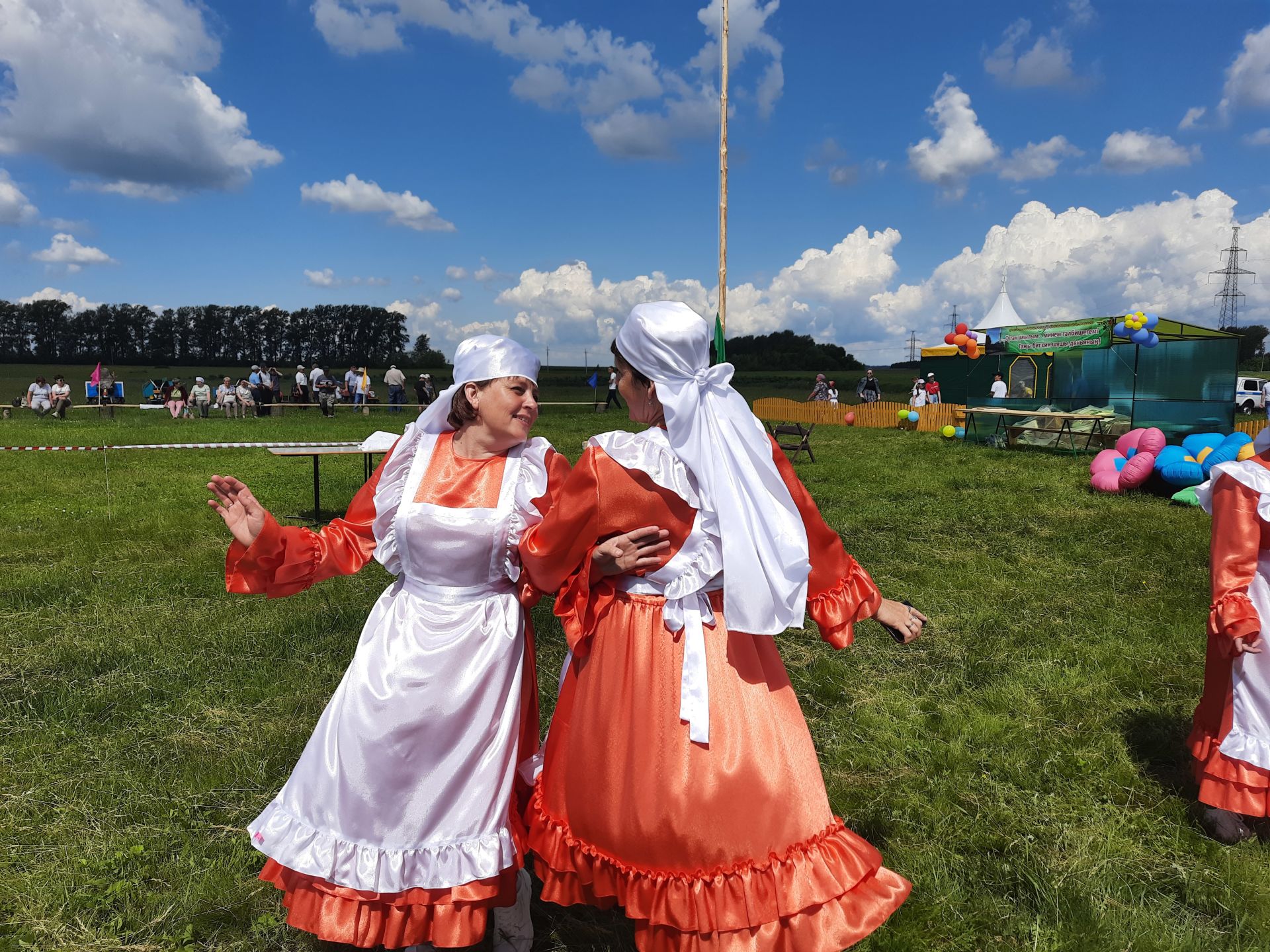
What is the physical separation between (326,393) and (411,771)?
26.6 metres

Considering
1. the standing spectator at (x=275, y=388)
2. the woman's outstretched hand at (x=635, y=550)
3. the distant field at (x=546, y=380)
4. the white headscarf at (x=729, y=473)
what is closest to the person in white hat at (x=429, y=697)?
the woman's outstretched hand at (x=635, y=550)

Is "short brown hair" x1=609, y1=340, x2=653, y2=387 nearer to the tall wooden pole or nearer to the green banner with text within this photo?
the tall wooden pole

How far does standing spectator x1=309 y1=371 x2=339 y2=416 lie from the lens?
2628cm

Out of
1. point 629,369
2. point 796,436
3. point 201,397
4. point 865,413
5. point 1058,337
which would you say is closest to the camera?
point 629,369

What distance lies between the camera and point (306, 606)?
626 cm

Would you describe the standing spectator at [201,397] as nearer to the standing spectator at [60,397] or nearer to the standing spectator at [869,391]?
the standing spectator at [60,397]

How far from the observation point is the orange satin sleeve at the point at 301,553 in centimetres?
262

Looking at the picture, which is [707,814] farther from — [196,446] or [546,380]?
[546,380]

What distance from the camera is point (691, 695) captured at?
2084mm

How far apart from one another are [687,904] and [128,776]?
10.1 feet

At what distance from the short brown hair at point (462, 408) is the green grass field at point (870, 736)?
6.02ft

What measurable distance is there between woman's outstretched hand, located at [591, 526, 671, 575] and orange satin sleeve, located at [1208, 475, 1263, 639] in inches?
92.1

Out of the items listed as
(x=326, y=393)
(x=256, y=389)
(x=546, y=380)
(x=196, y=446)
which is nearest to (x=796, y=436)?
(x=196, y=446)

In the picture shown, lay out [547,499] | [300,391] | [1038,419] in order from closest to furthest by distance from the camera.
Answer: [547,499], [1038,419], [300,391]
